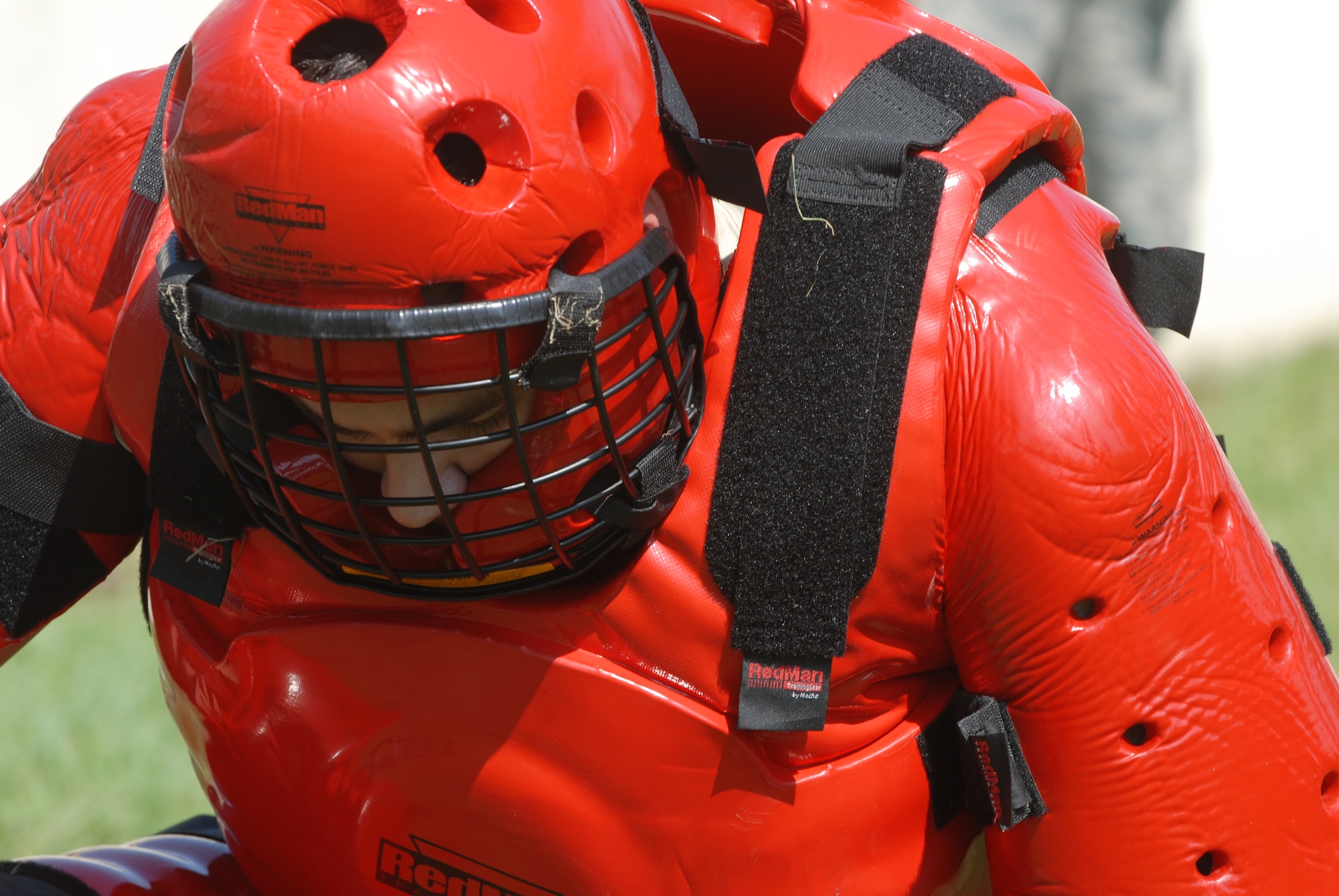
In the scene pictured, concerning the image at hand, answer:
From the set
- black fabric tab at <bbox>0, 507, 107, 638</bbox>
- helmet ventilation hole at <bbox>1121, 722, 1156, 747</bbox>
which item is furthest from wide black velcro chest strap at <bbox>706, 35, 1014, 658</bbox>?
black fabric tab at <bbox>0, 507, 107, 638</bbox>

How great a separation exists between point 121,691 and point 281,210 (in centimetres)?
302

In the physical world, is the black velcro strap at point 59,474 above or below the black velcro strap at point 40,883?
above

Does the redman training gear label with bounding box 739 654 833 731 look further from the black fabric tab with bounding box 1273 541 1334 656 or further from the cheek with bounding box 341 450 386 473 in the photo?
the black fabric tab with bounding box 1273 541 1334 656

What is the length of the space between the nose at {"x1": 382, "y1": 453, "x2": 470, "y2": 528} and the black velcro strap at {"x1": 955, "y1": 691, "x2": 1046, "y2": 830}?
530 mm

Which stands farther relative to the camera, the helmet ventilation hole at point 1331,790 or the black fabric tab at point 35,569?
the black fabric tab at point 35,569

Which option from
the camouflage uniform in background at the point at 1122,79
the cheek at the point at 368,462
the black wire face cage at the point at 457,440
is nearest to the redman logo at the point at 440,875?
the black wire face cage at the point at 457,440

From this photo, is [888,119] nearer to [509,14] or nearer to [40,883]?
[509,14]

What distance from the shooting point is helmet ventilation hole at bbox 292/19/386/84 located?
105 centimetres

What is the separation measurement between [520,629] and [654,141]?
0.50 metres

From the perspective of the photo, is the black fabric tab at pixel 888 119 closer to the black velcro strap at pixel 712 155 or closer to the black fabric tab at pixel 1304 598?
the black velcro strap at pixel 712 155

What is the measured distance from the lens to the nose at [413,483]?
117 centimetres

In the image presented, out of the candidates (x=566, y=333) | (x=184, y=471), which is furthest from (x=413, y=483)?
(x=184, y=471)

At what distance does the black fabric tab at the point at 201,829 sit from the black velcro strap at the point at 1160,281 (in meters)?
1.33

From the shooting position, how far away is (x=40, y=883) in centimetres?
154
